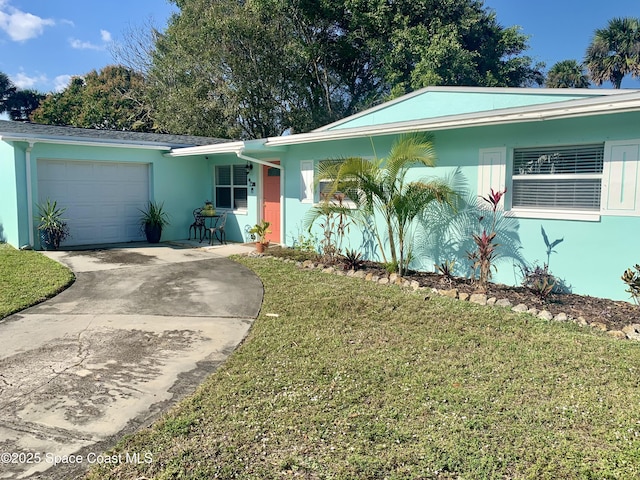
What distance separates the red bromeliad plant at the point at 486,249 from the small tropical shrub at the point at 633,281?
5.25 ft

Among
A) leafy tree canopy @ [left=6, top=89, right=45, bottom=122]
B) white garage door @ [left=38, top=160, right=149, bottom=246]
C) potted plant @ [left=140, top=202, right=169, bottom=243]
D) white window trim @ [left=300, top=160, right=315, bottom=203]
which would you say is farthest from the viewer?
leafy tree canopy @ [left=6, top=89, right=45, bottom=122]

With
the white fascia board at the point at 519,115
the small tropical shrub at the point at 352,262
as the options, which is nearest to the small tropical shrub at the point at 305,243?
the small tropical shrub at the point at 352,262

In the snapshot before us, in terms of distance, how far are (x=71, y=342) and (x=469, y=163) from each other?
6.10m

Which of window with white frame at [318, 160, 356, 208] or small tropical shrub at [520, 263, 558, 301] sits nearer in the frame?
small tropical shrub at [520, 263, 558, 301]

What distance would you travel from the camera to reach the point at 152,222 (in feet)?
40.6

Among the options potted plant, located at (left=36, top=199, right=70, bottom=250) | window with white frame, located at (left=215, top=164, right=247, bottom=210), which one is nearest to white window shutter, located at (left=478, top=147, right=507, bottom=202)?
window with white frame, located at (left=215, top=164, right=247, bottom=210)

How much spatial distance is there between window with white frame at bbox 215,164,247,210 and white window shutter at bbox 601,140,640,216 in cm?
877

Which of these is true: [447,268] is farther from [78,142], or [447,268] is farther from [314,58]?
[314,58]

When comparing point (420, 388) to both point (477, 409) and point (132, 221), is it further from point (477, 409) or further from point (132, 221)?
point (132, 221)

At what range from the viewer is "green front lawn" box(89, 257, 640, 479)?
9.07 feet

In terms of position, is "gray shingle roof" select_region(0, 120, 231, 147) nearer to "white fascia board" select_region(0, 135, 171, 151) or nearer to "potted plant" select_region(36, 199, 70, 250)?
"white fascia board" select_region(0, 135, 171, 151)

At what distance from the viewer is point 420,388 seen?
3.76 metres

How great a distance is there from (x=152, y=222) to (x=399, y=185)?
23.9ft

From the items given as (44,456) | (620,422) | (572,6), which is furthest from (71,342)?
(572,6)
